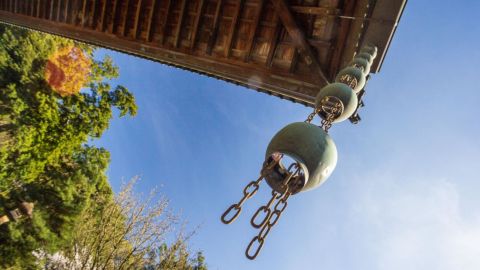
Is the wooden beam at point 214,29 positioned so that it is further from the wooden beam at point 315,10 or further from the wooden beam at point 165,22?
the wooden beam at point 315,10

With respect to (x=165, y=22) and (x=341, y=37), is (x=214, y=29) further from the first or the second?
(x=341, y=37)

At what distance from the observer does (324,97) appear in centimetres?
229

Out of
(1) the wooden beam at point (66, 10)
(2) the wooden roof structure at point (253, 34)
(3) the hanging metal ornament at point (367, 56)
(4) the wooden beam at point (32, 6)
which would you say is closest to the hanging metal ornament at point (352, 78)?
(3) the hanging metal ornament at point (367, 56)

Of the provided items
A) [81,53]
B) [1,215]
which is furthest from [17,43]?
[1,215]

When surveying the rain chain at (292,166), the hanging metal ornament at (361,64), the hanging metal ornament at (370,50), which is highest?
the hanging metal ornament at (370,50)

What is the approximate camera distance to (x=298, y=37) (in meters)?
4.30

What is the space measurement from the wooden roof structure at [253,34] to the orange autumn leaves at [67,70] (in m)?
13.4

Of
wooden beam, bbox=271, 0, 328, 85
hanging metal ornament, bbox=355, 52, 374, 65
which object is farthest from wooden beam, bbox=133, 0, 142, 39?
hanging metal ornament, bbox=355, 52, 374, 65

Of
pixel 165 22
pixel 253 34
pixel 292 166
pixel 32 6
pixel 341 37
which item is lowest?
pixel 292 166

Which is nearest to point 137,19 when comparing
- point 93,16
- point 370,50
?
point 93,16

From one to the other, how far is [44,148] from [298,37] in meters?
17.6

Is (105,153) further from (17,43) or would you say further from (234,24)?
(234,24)

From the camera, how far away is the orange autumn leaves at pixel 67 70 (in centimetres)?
1897

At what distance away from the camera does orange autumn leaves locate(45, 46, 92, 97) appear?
19.0 meters
